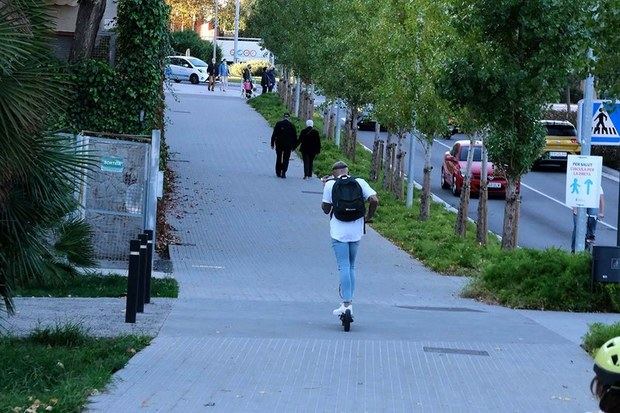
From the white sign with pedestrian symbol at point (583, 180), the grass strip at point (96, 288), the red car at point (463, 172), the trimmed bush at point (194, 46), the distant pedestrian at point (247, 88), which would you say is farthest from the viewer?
the trimmed bush at point (194, 46)

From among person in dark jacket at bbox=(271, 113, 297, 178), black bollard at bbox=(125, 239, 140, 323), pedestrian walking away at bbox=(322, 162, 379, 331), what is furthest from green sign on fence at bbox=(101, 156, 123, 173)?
person in dark jacket at bbox=(271, 113, 297, 178)

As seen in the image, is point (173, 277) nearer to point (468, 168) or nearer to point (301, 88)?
point (468, 168)

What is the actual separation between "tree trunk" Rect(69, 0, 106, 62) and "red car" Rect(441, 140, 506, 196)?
1499cm

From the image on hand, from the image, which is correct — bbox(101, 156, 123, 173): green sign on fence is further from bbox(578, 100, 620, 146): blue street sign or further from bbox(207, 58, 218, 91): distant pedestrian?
bbox(207, 58, 218, 91): distant pedestrian

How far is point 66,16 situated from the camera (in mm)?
24141

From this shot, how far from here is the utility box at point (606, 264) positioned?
577 inches

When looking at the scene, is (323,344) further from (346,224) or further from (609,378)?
(609,378)

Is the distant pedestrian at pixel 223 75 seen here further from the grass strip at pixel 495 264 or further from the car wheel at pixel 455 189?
the grass strip at pixel 495 264

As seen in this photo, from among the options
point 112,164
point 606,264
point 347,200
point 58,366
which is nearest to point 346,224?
point 347,200

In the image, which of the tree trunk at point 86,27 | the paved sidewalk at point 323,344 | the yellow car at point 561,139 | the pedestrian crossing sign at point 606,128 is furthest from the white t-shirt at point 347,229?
the yellow car at point 561,139

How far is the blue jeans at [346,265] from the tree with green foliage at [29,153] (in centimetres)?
348

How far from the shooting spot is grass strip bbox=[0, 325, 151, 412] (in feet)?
26.6

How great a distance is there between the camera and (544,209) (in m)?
33.9

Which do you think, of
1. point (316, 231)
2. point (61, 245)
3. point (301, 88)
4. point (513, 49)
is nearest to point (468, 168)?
point (316, 231)
